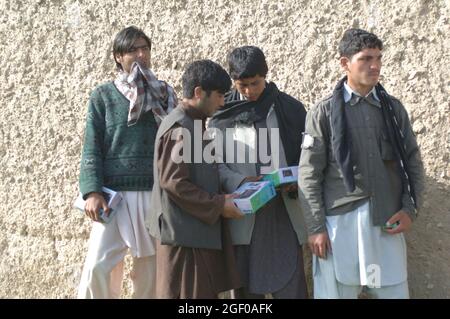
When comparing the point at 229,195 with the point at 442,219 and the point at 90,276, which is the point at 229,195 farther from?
the point at 442,219

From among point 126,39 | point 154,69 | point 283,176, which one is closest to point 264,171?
point 283,176

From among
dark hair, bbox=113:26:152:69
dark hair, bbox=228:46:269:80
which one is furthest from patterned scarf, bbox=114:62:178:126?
dark hair, bbox=228:46:269:80

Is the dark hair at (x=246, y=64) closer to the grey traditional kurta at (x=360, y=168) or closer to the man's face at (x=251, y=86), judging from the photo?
the man's face at (x=251, y=86)

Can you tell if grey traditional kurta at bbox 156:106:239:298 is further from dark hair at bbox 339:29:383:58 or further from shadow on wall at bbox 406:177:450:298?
shadow on wall at bbox 406:177:450:298

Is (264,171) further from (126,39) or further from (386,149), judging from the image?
(126,39)

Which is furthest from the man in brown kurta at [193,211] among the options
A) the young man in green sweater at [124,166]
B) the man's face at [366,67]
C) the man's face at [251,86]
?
the man's face at [366,67]

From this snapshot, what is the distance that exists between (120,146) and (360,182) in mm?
1213

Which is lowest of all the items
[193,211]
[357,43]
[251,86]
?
[193,211]

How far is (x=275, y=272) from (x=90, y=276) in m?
0.92

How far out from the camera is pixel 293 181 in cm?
325

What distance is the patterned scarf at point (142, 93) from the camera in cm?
350

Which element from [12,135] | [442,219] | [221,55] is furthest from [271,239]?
[12,135]

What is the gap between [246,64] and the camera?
3.24m

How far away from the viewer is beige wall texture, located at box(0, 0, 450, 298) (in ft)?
11.4
